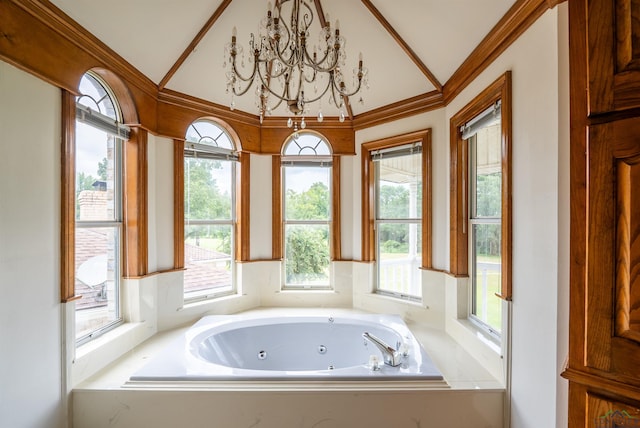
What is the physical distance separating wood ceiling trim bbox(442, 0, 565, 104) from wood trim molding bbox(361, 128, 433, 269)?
49 cm

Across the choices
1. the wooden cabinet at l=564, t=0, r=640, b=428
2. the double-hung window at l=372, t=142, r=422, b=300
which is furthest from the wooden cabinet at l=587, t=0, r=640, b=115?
the double-hung window at l=372, t=142, r=422, b=300

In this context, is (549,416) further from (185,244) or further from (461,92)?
(185,244)

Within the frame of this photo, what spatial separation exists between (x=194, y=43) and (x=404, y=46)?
1.56 meters

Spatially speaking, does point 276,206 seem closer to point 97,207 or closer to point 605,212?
point 97,207

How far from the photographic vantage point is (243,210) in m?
3.03

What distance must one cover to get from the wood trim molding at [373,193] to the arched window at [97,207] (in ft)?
6.69

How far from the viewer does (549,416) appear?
1.34 meters

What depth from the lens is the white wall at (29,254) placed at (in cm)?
138

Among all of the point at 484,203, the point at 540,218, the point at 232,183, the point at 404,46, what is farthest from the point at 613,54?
the point at 232,183

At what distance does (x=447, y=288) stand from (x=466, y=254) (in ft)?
1.12

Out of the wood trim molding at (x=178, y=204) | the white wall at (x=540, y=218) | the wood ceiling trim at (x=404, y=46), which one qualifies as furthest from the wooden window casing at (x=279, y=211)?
the white wall at (x=540, y=218)

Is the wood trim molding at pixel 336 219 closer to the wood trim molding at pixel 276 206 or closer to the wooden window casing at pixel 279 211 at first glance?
the wooden window casing at pixel 279 211

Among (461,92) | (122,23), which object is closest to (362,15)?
(461,92)

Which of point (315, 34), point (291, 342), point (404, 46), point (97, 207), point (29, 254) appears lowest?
point (291, 342)
